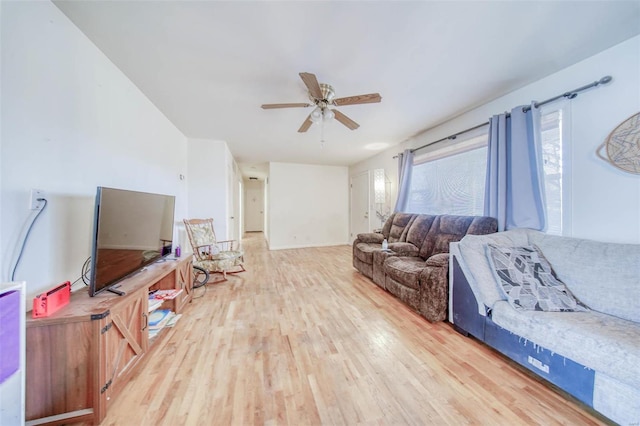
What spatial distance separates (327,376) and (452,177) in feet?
9.95

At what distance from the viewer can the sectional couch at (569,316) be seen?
42.0 inches

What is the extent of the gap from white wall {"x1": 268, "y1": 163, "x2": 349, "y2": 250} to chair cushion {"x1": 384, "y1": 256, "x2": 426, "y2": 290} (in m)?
3.59

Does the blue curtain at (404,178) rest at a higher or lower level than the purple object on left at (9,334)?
higher

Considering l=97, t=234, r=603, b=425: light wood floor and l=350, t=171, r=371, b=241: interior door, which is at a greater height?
l=350, t=171, r=371, b=241: interior door

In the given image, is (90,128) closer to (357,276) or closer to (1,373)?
(1,373)

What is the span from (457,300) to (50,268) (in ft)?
10.1

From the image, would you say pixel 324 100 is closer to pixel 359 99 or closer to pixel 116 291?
pixel 359 99

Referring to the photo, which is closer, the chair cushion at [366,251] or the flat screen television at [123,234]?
the flat screen television at [123,234]

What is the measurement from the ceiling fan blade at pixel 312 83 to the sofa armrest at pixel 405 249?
2170mm

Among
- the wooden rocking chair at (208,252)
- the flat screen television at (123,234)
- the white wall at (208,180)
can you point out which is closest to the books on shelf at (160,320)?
the flat screen television at (123,234)

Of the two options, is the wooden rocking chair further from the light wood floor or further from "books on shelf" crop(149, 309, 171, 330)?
"books on shelf" crop(149, 309, 171, 330)

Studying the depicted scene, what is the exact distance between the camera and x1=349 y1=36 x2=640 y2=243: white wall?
1628mm

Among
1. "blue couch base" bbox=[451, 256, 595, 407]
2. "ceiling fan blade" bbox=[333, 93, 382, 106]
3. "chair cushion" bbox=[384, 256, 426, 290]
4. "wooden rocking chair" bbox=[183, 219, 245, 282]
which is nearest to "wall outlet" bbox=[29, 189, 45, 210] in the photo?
"wooden rocking chair" bbox=[183, 219, 245, 282]

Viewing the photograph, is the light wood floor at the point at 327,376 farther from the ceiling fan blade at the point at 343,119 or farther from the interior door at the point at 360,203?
the interior door at the point at 360,203
